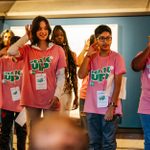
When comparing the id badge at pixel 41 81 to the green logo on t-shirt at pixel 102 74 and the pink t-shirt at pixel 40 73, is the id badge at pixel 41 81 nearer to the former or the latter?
the pink t-shirt at pixel 40 73

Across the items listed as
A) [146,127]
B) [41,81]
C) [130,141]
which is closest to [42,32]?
[41,81]

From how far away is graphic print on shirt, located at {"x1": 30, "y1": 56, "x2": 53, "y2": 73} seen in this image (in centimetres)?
288

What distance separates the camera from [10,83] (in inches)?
136

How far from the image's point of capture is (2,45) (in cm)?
359

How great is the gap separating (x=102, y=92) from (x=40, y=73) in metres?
0.52

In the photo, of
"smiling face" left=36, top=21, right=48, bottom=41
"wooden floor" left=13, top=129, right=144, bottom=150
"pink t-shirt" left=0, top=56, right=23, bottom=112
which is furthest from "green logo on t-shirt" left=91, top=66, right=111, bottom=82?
"wooden floor" left=13, top=129, right=144, bottom=150

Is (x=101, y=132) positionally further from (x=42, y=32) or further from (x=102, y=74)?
(x=42, y=32)

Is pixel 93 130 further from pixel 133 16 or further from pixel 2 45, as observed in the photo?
pixel 133 16

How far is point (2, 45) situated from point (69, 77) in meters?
0.74

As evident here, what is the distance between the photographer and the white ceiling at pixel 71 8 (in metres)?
5.64

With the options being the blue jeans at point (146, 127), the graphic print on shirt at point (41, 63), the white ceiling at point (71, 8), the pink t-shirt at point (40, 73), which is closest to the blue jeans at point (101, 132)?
the blue jeans at point (146, 127)

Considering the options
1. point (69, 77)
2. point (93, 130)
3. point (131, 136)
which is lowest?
point (131, 136)

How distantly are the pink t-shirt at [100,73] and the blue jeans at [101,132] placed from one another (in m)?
0.07

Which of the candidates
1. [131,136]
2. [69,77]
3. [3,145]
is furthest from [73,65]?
[131,136]
